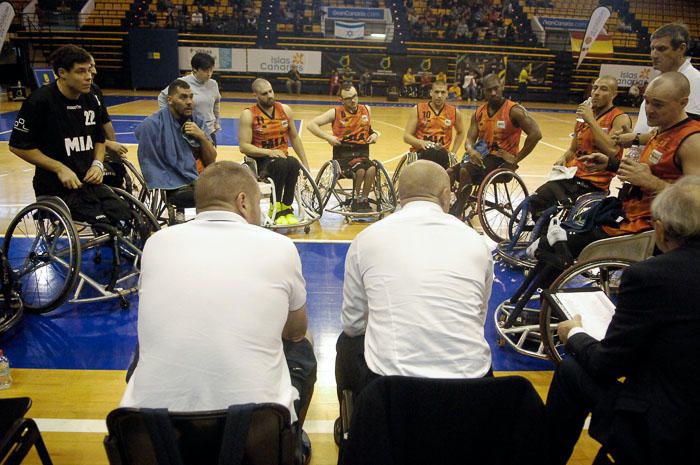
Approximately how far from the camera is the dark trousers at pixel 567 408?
1856 mm

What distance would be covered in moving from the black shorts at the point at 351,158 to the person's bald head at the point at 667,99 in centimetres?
297

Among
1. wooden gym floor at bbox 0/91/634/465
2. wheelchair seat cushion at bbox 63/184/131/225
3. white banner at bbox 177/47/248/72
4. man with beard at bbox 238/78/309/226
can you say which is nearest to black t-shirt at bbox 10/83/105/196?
wheelchair seat cushion at bbox 63/184/131/225

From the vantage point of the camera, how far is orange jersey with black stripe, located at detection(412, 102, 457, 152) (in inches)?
214

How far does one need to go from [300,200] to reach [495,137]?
1.94m

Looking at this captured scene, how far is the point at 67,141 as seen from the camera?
3418 mm

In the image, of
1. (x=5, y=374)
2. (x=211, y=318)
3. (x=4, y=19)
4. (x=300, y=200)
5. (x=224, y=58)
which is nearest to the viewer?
(x=211, y=318)

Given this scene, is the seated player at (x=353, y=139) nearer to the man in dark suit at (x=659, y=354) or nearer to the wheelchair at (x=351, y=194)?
the wheelchair at (x=351, y=194)

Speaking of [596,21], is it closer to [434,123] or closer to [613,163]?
[434,123]

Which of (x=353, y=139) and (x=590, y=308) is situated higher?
(x=353, y=139)

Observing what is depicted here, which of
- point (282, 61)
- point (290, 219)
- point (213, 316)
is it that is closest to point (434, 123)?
point (290, 219)

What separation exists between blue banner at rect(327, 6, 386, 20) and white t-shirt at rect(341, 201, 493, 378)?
59.0 feet

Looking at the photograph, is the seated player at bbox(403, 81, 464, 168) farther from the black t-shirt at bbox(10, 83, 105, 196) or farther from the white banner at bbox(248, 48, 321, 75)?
the white banner at bbox(248, 48, 321, 75)

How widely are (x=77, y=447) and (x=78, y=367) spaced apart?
69cm

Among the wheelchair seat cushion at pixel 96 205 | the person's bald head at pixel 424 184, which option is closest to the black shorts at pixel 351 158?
the wheelchair seat cushion at pixel 96 205
